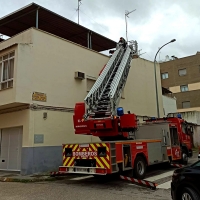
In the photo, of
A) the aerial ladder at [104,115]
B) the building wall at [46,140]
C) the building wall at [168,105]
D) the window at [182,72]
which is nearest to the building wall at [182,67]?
the window at [182,72]

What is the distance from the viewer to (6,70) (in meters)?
13.1

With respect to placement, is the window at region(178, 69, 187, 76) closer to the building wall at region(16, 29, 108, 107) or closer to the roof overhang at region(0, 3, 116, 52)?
the roof overhang at region(0, 3, 116, 52)

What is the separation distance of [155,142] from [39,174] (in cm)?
584

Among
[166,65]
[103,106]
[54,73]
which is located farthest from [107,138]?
[166,65]

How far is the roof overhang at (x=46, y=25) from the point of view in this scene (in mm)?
15248

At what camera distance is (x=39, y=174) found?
11992mm

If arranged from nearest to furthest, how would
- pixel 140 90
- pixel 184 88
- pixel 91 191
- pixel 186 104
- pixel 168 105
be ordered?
1. pixel 91 191
2. pixel 140 90
3. pixel 168 105
4. pixel 186 104
5. pixel 184 88

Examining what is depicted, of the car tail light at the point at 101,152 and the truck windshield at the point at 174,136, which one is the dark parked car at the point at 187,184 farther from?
the truck windshield at the point at 174,136

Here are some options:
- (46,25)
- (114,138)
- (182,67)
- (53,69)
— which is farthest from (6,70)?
(182,67)

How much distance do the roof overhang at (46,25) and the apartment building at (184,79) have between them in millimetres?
26320

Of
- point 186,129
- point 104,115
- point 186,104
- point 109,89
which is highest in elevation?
point 186,104

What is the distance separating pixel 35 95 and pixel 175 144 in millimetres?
7862

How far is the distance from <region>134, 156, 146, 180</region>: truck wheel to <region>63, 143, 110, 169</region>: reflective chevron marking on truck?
1638mm

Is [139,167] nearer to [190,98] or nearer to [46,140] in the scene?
[46,140]
